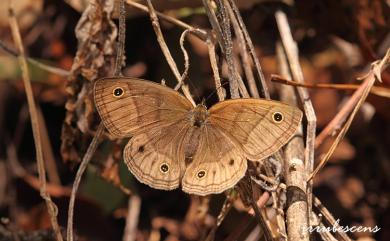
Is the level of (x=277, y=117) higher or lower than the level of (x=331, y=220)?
higher

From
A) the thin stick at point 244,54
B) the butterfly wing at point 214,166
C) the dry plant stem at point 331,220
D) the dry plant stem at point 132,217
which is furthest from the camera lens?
the dry plant stem at point 132,217

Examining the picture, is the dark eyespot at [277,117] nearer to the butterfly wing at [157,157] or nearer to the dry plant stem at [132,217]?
the butterfly wing at [157,157]

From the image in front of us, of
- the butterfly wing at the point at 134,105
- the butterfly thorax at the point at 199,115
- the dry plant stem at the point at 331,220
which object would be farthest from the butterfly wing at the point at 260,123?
the dry plant stem at the point at 331,220

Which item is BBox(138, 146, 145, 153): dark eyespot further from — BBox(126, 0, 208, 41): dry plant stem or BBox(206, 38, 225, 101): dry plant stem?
BBox(126, 0, 208, 41): dry plant stem

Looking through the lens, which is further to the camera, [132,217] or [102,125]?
[132,217]

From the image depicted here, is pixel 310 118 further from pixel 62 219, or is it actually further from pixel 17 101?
pixel 17 101

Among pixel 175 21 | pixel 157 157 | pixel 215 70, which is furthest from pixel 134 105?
pixel 175 21

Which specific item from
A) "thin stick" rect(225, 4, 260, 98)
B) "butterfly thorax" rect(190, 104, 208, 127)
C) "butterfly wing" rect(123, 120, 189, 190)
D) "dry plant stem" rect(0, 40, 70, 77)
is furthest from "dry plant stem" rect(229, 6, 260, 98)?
"dry plant stem" rect(0, 40, 70, 77)

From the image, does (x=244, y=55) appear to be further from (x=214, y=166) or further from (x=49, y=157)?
(x=49, y=157)
